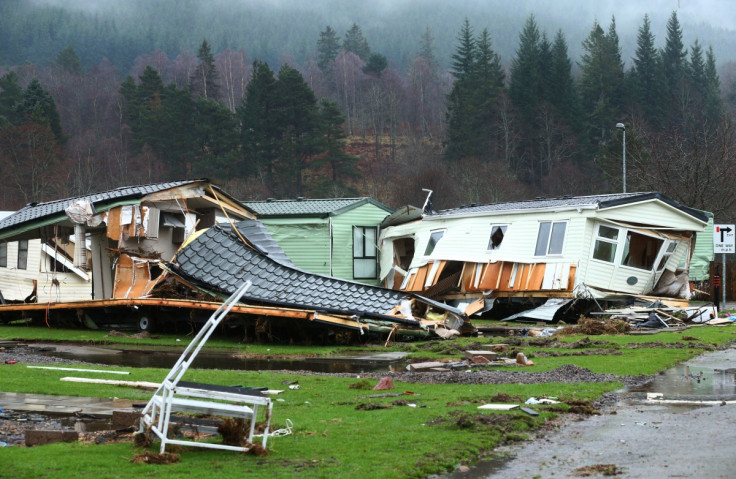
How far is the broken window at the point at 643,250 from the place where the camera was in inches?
1080

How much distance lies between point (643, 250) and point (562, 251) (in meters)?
4.05

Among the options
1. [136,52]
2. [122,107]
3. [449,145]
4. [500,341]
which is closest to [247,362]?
[500,341]

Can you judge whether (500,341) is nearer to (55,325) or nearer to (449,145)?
(55,325)

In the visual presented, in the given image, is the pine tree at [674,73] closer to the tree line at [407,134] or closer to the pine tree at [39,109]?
the tree line at [407,134]

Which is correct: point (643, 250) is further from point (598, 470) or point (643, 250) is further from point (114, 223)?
point (598, 470)

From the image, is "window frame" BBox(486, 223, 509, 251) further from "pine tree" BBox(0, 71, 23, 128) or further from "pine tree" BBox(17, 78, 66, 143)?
"pine tree" BBox(0, 71, 23, 128)

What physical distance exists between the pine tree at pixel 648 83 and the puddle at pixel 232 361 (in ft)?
227

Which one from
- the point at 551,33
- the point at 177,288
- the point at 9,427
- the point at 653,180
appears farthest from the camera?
the point at 551,33

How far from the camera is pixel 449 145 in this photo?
260ft

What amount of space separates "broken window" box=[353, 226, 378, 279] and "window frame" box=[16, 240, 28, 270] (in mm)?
12444

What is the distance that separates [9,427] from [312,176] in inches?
2486

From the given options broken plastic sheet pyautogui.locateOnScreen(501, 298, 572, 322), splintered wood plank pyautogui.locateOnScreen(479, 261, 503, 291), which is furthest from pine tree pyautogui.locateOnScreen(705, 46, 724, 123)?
broken plastic sheet pyautogui.locateOnScreen(501, 298, 572, 322)

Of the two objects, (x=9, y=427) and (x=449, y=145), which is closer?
(x=9, y=427)

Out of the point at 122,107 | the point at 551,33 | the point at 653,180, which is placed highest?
the point at 551,33
